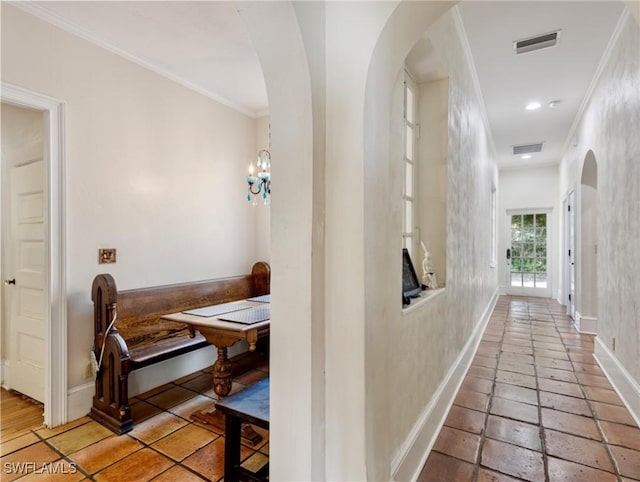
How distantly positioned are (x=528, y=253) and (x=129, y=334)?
8176 millimetres

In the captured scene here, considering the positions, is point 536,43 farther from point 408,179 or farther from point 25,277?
point 25,277

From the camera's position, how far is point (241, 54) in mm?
2984

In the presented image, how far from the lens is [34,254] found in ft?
9.41

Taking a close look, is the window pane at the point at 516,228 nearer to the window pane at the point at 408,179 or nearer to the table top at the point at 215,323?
the window pane at the point at 408,179

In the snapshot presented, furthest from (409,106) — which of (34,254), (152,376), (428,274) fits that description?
(34,254)

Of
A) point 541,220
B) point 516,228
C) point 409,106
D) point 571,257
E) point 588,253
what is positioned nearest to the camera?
point 409,106

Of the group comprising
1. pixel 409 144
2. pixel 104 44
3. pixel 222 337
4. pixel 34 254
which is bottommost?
pixel 222 337

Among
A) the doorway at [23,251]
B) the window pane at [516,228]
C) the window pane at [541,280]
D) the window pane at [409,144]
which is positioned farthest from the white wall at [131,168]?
the window pane at [541,280]

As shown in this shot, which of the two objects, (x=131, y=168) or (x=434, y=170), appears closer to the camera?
(x=434, y=170)

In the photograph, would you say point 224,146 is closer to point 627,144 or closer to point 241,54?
point 241,54

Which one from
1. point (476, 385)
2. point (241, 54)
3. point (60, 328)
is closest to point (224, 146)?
point (241, 54)

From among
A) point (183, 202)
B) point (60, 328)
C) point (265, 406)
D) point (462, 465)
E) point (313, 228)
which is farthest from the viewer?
point (183, 202)

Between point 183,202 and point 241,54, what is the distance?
153 cm

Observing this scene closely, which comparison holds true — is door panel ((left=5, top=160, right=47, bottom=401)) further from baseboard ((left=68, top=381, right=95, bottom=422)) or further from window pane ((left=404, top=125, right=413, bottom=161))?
window pane ((left=404, top=125, right=413, bottom=161))
